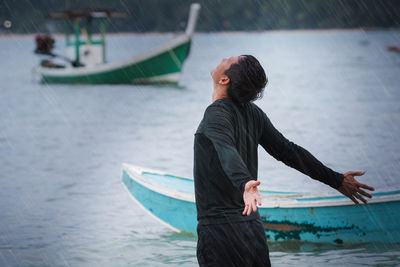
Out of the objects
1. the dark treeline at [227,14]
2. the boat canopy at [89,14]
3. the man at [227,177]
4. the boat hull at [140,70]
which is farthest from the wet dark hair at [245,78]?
the dark treeline at [227,14]

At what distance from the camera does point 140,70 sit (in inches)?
1222

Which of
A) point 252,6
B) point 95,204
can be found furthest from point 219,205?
point 252,6

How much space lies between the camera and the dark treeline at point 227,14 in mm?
150250

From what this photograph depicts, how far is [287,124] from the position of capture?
20.8 meters

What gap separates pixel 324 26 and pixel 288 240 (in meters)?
173

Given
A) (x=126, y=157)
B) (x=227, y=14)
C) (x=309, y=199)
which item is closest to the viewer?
(x=309, y=199)

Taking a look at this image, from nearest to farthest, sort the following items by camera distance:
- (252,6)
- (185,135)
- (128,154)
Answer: (128,154)
(185,135)
(252,6)

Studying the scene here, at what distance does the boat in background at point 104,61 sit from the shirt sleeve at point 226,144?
85.9 ft

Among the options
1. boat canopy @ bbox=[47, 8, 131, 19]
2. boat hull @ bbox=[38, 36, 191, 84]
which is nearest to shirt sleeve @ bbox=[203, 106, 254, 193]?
boat hull @ bbox=[38, 36, 191, 84]

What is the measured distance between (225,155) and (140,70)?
94.0 feet

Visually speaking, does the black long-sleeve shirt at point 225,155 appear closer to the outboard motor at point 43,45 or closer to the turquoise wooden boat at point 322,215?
the turquoise wooden boat at point 322,215

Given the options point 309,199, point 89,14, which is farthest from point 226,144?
point 89,14

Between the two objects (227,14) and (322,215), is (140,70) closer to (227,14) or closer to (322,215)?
(322,215)

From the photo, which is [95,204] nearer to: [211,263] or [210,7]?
[211,263]
